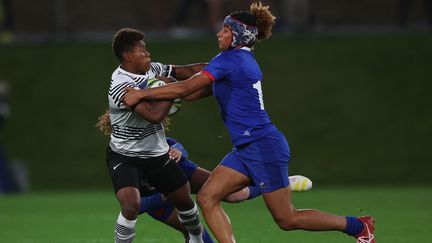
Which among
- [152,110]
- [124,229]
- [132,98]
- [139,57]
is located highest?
[139,57]

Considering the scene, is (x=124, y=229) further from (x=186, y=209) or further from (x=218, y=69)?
(x=218, y=69)

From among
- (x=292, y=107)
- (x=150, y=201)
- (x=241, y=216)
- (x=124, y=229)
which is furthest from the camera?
(x=292, y=107)

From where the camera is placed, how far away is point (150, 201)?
9.68 m

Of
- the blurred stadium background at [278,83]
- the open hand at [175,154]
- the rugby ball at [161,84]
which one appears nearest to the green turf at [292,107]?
the blurred stadium background at [278,83]

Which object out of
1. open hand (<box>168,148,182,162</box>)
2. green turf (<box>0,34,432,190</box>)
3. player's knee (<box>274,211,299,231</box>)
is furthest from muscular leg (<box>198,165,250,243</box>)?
green turf (<box>0,34,432,190</box>)

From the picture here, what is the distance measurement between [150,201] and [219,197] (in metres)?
1.10

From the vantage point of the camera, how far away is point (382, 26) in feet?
68.7

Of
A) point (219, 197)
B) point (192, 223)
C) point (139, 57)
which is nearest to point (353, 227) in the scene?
point (219, 197)

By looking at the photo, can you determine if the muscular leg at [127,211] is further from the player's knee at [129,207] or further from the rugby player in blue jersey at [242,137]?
the rugby player in blue jersey at [242,137]

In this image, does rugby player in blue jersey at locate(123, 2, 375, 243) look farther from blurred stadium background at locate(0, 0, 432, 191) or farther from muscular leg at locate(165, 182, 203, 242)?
blurred stadium background at locate(0, 0, 432, 191)

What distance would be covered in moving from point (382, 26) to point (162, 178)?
12.5 m

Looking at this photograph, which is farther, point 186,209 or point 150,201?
point 150,201

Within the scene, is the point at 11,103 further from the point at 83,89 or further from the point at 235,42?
the point at 235,42

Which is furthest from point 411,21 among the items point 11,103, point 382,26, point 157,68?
point 157,68
